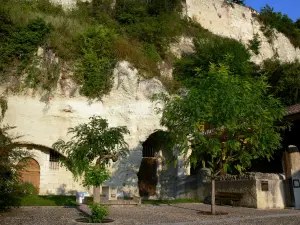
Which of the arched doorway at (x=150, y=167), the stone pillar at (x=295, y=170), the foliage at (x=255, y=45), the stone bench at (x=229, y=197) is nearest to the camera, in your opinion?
the stone pillar at (x=295, y=170)

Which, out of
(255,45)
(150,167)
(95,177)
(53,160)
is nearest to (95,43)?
(53,160)

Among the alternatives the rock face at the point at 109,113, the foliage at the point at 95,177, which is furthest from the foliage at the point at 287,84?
the foliage at the point at 95,177

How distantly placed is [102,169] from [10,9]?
16.2 m

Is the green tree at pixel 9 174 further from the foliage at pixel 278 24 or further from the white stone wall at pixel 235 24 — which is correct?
the foliage at pixel 278 24

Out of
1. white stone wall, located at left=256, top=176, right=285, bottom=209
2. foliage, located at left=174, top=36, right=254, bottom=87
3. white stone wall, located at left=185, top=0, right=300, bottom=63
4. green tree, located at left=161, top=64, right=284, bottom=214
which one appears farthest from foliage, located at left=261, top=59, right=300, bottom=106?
green tree, located at left=161, top=64, right=284, bottom=214

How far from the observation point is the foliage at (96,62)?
21656 mm

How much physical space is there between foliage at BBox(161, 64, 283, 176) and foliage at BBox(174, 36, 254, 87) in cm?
1233

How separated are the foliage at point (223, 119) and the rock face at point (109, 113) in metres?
9.02

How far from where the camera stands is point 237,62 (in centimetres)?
2689

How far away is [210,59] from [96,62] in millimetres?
9220

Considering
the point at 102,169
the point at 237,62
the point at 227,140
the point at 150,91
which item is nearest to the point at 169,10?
the point at 237,62

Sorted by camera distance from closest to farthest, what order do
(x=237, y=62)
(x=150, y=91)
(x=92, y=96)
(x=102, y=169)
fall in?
(x=102, y=169)
(x=92, y=96)
(x=150, y=91)
(x=237, y=62)

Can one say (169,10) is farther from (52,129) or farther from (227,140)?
(227,140)

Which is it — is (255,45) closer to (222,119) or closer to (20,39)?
(20,39)
